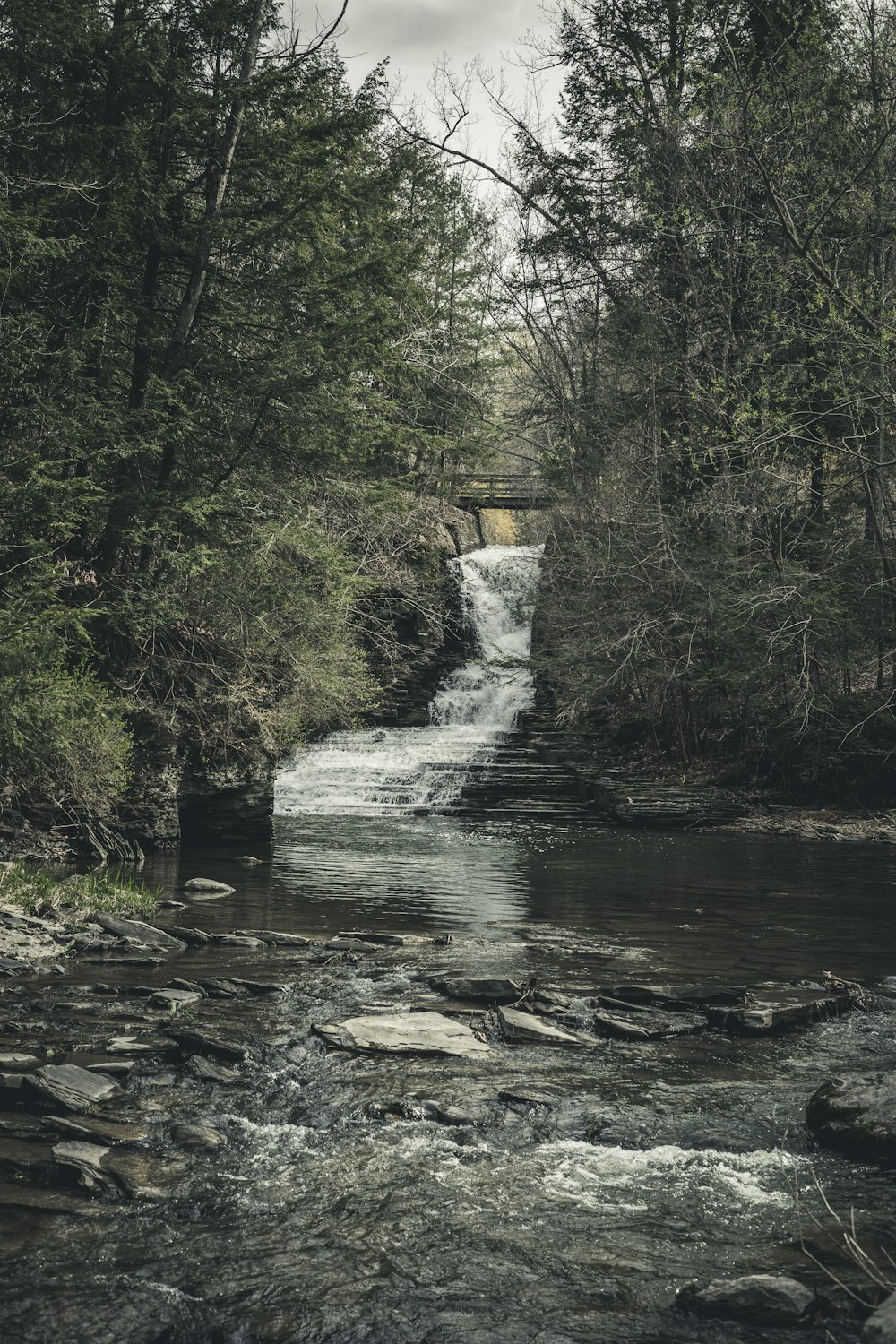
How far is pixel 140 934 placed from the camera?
28.2ft

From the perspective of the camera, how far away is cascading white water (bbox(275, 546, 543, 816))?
20.9 m

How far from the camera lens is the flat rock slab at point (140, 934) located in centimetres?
845

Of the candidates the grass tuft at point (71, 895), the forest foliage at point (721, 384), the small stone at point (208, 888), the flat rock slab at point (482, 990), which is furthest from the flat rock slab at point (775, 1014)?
the forest foliage at point (721, 384)

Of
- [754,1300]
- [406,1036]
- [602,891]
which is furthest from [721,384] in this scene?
[754,1300]

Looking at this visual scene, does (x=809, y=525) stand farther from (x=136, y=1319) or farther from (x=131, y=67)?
(x=136, y=1319)

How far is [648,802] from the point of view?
731 inches

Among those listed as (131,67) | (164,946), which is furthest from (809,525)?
(164,946)

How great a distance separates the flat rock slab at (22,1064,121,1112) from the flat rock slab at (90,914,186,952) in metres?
3.29

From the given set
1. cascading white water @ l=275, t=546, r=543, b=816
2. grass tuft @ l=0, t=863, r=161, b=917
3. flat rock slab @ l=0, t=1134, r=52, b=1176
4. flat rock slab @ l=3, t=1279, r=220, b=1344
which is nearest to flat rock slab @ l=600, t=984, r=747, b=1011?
flat rock slab @ l=0, t=1134, r=52, b=1176

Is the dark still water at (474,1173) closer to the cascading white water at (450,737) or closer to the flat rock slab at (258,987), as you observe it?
the flat rock slab at (258,987)

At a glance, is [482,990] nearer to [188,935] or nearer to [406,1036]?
[406,1036]

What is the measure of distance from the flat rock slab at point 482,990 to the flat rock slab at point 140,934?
2.46 metres

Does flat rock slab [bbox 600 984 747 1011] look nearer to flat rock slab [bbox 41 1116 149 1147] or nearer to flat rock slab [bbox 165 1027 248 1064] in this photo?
flat rock slab [bbox 165 1027 248 1064]

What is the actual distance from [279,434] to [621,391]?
9461 millimetres
